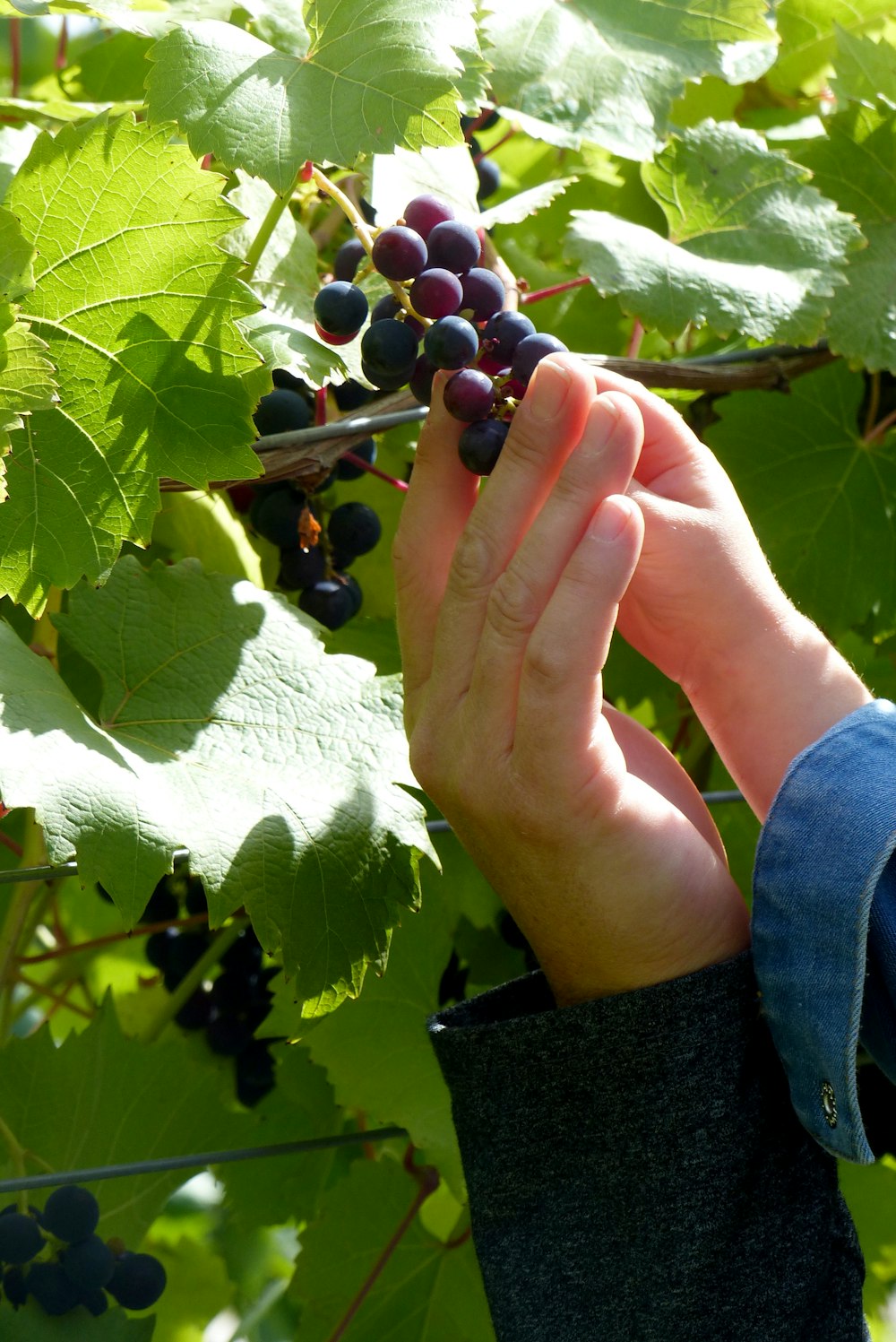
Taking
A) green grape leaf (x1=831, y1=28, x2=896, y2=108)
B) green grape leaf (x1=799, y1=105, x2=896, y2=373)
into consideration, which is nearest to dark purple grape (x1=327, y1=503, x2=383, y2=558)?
green grape leaf (x1=799, y1=105, x2=896, y2=373)

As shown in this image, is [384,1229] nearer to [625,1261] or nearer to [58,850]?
[625,1261]

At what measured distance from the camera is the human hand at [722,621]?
725mm

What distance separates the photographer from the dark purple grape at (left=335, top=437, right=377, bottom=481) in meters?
0.96

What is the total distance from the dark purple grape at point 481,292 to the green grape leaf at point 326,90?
76mm

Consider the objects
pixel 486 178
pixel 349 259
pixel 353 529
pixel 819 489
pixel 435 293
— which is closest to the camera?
pixel 435 293

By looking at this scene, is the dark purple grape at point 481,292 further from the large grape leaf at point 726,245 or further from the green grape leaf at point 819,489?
the green grape leaf at point 819,489

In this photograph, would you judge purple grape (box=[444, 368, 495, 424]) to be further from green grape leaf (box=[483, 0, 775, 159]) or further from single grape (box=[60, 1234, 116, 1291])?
single grape (box=[60, 1234, 116, 1291])

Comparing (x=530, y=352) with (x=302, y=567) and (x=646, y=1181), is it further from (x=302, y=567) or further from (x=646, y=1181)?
(x=646, y=1181)

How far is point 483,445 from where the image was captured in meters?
0.69

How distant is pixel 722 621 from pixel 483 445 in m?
0.18

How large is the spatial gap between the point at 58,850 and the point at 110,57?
2.75ft

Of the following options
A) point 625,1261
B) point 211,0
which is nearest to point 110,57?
point 211,0

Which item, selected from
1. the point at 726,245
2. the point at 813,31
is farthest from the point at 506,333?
the point at 813,31

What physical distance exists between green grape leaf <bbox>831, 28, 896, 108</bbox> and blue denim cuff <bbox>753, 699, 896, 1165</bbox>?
2.39 feet
